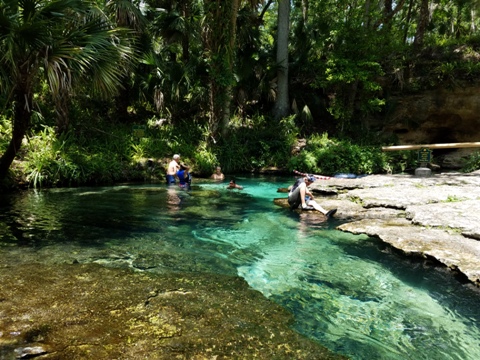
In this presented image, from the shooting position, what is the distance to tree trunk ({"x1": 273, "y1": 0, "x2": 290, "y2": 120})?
19250mm

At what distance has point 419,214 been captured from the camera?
22.1 feet

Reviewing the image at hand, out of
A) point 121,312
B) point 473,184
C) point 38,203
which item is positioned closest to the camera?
point 121,312

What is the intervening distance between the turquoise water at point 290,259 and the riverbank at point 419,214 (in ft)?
0.77

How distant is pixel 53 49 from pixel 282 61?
13962mm

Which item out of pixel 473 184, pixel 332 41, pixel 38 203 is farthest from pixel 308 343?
pixel 332 41

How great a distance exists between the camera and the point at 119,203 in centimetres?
945

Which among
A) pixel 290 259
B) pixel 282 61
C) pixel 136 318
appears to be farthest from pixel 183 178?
pixel 282 61

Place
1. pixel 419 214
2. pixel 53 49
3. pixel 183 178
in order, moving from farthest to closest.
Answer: pixel 183 178
pixel 53 49
pixel 419 214

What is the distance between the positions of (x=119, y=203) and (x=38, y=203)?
1842 millimetres

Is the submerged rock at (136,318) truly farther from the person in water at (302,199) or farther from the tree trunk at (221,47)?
the tree trunk at (221,47)

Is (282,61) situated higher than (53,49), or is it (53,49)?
(282,61)

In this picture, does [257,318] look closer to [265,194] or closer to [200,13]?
[265,194]

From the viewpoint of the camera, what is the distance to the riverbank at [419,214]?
5029 millimetres

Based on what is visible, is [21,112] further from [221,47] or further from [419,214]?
[221,47]
